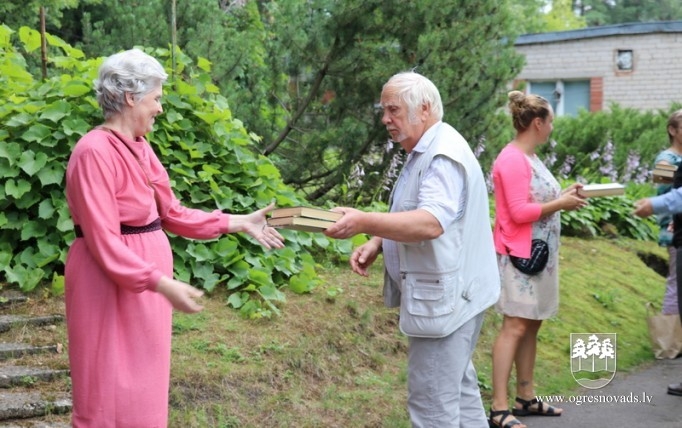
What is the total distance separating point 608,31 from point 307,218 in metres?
25.9

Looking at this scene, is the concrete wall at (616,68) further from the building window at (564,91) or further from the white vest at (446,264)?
the white vest at (446,264)

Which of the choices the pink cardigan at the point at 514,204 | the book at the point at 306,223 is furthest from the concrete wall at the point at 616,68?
the book at the point at 306,223

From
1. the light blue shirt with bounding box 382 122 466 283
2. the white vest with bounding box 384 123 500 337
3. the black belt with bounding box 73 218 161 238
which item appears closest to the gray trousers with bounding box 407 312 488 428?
the white vest with bounding box 384 123 500 337

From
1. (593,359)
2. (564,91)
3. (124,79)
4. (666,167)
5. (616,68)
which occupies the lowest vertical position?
(593,359)

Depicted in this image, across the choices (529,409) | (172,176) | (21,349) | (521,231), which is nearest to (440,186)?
(521,231)

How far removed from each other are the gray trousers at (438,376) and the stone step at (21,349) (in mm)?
2425

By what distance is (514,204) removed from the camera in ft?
19.8

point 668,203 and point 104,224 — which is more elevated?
point 104,224

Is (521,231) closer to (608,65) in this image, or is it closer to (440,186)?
(440,186)

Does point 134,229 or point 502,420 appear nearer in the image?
point 134,229

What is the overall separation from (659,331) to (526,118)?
10.3ft

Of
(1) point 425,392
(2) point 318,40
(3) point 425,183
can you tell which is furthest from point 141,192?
(2) point 318,40

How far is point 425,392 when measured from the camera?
176 inches

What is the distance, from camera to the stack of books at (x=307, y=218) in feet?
13.5
